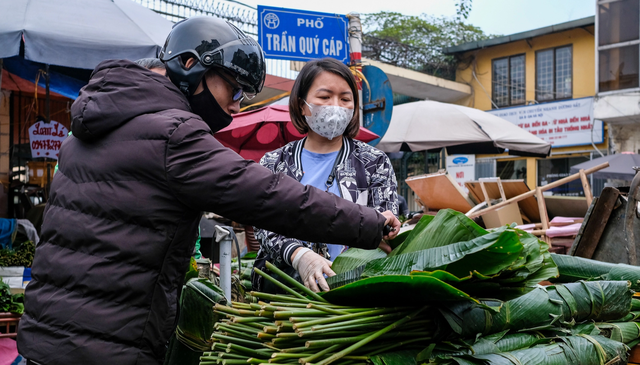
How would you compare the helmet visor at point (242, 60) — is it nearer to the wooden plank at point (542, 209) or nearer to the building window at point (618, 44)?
the wooden plank at point (542, 209)

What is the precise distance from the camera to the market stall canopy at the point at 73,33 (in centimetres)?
402

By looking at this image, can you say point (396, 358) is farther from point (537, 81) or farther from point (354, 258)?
point (537, 81)

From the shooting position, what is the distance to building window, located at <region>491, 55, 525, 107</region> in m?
17.2

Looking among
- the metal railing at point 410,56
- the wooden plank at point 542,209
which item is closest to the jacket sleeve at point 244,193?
the wooden plank at point 542,209

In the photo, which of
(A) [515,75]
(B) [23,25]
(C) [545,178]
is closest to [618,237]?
(B) [23,25]

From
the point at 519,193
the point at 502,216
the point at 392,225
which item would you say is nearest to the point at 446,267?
the point at 392,225

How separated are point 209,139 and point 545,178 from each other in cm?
1683

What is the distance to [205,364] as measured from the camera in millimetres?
1268

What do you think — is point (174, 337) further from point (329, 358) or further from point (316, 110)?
point (316, 110)

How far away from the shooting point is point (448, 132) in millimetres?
8336

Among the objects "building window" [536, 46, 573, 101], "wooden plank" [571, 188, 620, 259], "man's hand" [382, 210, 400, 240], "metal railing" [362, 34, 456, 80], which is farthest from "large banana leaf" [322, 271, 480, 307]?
"building window" [536, 46, 573, 101]

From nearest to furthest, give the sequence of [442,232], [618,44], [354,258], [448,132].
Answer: [442,232]
[354,258]
[448,132]
[618,44]

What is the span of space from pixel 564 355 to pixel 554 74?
17.3 metres

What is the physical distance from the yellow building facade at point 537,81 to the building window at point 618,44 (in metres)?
0.87
